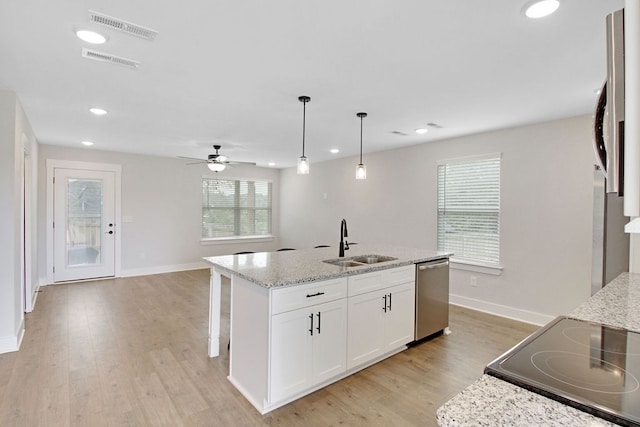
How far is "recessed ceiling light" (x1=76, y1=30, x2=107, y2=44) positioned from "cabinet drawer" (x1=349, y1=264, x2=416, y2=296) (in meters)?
2.41

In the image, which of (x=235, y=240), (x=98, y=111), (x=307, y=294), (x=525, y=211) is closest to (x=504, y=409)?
(x=307, y=294)

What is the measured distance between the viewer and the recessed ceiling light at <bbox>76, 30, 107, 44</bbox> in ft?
6.64

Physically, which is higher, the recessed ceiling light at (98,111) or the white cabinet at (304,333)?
the recessed ceiling light at (98,111)

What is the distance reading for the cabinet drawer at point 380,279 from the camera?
2.74 meters

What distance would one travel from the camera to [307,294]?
2.40 m

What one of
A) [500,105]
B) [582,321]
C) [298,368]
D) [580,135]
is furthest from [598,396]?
[580,135]

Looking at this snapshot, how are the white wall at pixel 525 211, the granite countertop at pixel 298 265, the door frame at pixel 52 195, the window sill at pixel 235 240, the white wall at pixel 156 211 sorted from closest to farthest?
the granite countertop at pixel 298 265
the white wall at pixel 525 211
the door frame at pixel 52 195
the white wall at pixel 156 211
the window sill at pixel 235 240

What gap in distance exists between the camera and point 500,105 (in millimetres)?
3320

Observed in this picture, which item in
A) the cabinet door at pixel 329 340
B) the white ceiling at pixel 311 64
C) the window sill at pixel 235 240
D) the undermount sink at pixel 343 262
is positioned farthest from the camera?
the window sill at pixel 235 240

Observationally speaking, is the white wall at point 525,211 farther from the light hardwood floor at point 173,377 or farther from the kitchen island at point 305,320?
the kitchen island at point 305,320

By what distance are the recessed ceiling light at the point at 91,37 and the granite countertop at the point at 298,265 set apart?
5.85ft

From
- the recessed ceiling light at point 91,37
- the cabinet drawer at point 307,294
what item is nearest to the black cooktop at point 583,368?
the cabinet drawer at point 307,294

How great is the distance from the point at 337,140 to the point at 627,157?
4699 mm

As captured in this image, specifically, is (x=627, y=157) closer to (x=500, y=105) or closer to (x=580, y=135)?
(x=500, y=105)
